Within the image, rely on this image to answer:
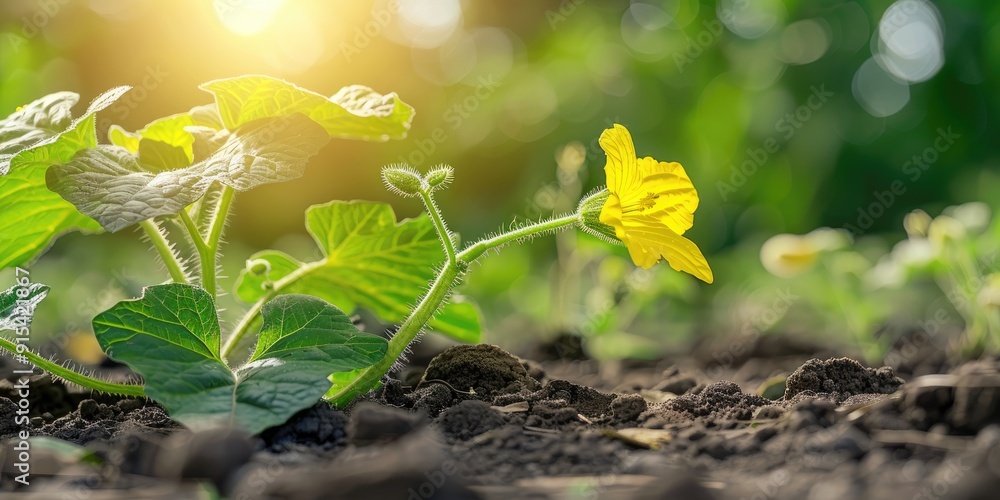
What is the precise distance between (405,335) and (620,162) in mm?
506

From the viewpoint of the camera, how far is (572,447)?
110cm

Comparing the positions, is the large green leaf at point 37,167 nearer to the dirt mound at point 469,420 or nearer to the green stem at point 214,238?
the green stem at point 214,238

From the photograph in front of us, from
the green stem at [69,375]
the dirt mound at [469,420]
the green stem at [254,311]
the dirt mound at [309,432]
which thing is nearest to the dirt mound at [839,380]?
the dirt mound at [469,420]

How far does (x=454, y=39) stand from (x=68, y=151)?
4143mm

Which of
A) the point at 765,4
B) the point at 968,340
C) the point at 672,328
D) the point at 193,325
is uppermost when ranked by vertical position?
the point at 765,4

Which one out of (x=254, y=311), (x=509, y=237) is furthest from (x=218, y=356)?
(x=509, y=237)

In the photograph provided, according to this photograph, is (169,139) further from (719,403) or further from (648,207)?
(719,403)

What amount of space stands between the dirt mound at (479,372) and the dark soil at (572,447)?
2 cm

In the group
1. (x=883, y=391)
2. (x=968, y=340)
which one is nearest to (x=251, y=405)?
(x=883, y=391)

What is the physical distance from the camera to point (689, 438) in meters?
1.20

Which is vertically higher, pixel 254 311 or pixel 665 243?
pixel 665 243

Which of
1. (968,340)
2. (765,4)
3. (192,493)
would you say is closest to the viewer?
(192,493)

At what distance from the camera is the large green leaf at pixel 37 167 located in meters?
1.43

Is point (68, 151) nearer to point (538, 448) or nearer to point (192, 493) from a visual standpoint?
point (192, 493)
